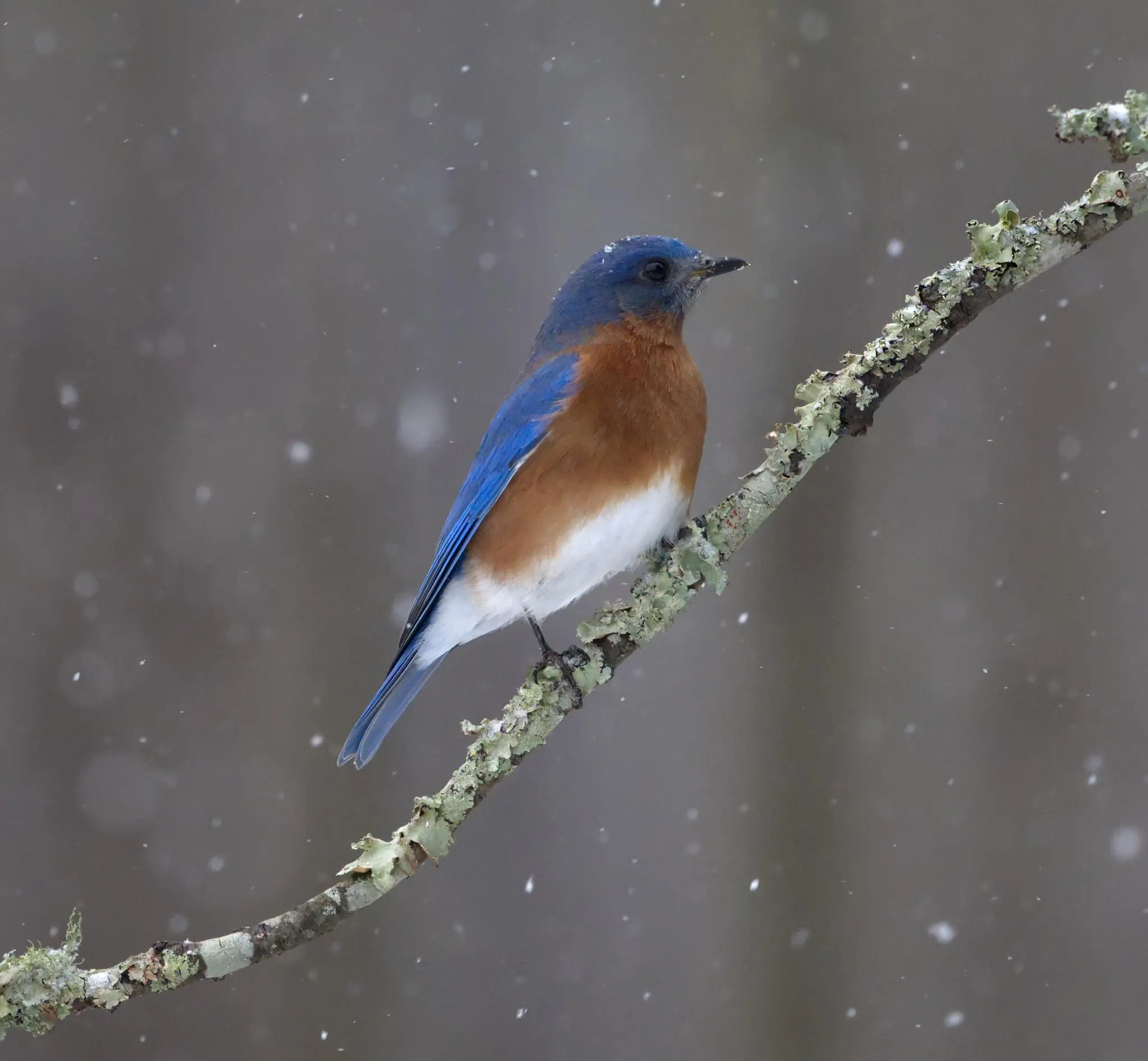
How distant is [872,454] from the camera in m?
2.79

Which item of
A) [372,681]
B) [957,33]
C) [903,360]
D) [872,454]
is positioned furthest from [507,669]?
[957,33]

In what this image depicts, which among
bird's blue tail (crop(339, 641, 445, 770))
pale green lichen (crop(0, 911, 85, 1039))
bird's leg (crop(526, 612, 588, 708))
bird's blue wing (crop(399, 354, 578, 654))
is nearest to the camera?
pale green lichen (crop(0, 911, 85, 1039))

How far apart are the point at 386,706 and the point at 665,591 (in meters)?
0.59

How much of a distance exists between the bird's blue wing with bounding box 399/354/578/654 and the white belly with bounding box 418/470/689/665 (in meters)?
0.03

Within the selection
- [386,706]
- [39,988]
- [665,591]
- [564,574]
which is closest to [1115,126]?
[665,591]

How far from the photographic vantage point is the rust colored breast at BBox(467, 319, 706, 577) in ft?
5.97

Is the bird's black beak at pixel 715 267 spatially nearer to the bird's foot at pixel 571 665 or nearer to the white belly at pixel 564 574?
the white belly at pixel 564 574

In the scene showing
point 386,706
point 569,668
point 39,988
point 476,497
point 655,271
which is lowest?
point 39,988

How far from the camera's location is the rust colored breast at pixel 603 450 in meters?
1.82

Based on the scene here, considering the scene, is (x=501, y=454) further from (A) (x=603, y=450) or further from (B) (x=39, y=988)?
(B) (x=39, y=988)

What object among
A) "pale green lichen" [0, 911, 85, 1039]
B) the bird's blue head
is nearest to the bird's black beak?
the bird's blue head

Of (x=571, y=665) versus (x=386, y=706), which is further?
(x=386, y=706)

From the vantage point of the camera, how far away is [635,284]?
6.48ft

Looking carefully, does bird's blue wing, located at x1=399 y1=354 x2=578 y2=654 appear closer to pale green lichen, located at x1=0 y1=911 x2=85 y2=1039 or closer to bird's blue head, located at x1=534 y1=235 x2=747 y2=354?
bird's blue head, located at x1=534 y1=235 x2=747 y2=354
